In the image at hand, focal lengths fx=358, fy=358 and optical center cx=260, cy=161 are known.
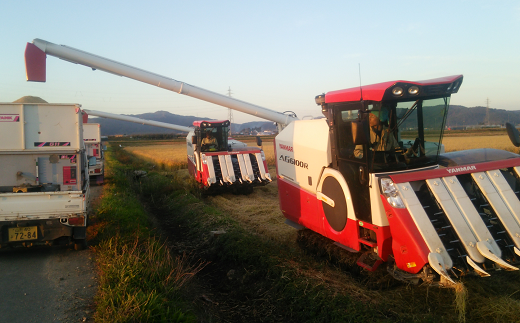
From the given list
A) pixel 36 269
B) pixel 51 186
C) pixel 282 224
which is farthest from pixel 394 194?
pixel 51 186

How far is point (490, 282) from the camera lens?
14.0ft

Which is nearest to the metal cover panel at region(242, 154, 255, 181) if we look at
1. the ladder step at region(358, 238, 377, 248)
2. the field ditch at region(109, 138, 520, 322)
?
the field ditch at region(109, 138, 520, 322)

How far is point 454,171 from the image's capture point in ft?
14.3

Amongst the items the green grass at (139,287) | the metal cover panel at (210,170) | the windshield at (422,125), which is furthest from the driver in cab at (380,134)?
the metal cover panel at (210,170)

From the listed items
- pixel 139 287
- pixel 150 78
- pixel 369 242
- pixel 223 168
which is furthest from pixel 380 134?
pixel 150 78

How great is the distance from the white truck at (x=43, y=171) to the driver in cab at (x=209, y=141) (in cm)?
581

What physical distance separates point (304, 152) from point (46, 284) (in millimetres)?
4370

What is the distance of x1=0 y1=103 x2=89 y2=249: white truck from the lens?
6062 mm

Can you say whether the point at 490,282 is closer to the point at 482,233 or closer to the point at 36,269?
the point at 482,233

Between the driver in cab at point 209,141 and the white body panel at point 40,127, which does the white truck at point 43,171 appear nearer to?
the white body panel at point 40,127

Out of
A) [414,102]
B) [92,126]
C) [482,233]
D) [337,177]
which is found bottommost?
[482,233]

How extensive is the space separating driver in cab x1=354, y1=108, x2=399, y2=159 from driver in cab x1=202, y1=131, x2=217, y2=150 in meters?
9.26

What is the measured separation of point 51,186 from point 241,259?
14.2 ft

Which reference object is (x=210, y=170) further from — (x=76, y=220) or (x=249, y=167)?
(x=76, y=220)
